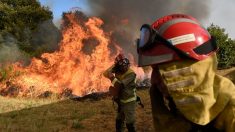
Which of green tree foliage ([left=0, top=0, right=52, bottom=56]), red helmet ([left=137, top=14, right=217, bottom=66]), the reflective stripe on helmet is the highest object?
green tree foliage ([left=0, top=0, right=52, bottom=56])

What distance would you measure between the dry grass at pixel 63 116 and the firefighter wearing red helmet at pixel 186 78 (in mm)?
9401

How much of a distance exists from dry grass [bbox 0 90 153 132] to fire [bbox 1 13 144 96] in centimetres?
402

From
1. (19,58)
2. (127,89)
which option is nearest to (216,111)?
(127,89)

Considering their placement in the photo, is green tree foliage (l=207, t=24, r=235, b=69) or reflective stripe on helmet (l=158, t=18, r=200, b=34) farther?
green tree foliage (l=207, t=24, r=235, b=69)

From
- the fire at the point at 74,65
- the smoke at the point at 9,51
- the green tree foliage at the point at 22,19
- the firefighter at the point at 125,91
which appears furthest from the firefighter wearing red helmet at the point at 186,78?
the green tree foliage at the point at 22,19

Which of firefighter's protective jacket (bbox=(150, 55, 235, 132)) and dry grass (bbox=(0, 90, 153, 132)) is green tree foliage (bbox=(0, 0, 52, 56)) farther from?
firefighter's protective jacket (bbox=(150, 55, 235, 132))

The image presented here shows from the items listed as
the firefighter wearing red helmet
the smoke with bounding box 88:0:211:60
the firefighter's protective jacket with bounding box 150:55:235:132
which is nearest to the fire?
the smoke with bounding box 88:0:211:60

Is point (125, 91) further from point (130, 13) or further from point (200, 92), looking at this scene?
point (130, 13)

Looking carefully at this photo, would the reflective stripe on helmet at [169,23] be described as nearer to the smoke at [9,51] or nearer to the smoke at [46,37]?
the smoke at [9,51]

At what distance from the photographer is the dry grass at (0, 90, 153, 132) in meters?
12.7

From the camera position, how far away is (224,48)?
22.5 metres

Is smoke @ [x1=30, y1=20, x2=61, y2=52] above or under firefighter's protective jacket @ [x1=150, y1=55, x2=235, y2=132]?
above

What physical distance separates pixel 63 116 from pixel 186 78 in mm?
12739

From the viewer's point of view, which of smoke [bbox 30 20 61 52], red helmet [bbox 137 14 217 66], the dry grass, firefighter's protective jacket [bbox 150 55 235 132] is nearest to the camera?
firefighter's protective jacket [bbox 150 55 235 132]
